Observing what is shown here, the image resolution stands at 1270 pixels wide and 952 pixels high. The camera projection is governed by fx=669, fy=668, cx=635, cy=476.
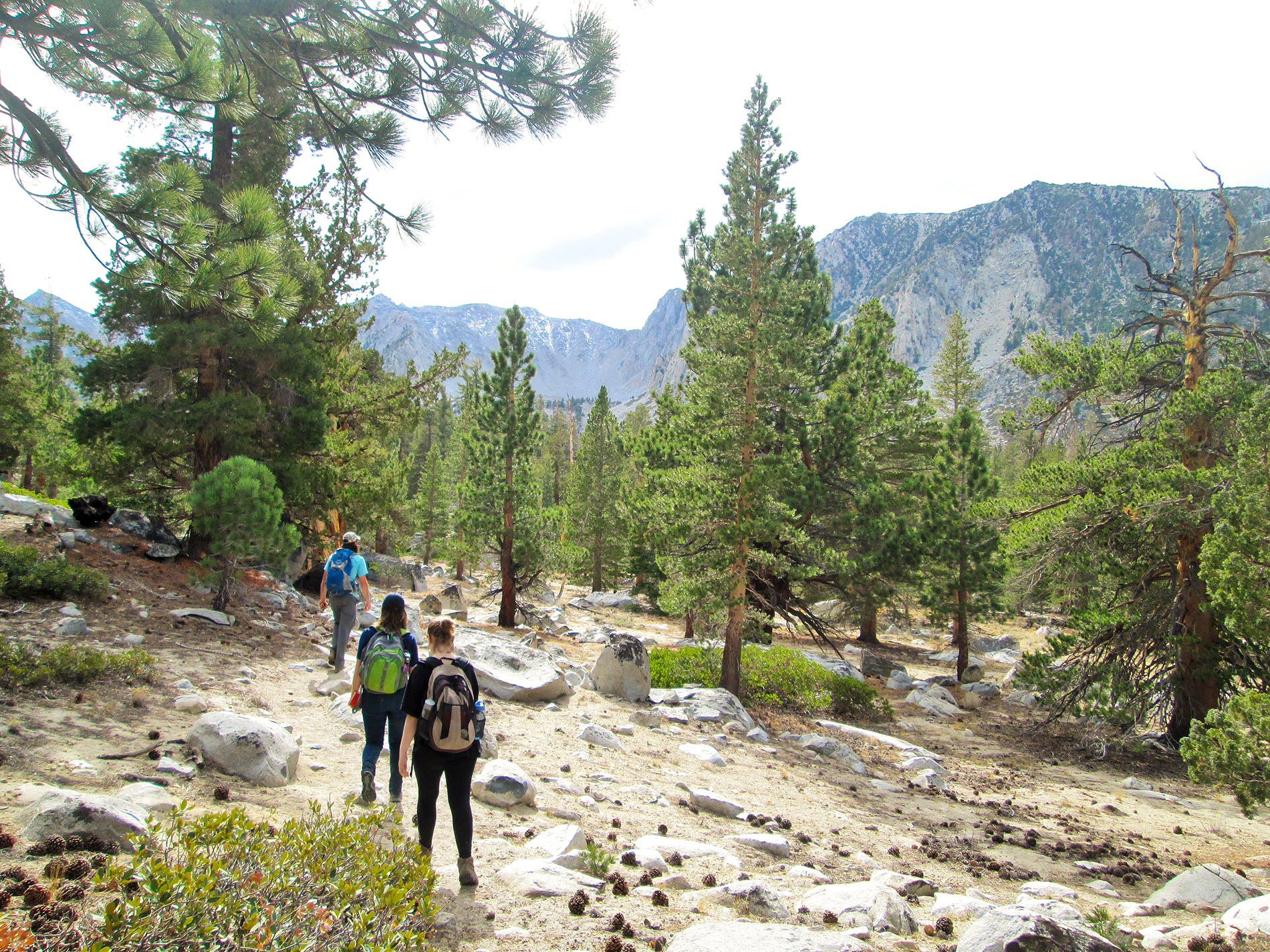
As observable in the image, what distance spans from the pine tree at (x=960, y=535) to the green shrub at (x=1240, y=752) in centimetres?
1163

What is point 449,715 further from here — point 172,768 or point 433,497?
point 433,497

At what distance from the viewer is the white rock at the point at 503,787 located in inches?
232

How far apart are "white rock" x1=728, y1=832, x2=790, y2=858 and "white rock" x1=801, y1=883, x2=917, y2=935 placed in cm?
111

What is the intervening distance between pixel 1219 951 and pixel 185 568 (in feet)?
47.3

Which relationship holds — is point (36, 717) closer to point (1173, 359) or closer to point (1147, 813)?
point (1147, 813)

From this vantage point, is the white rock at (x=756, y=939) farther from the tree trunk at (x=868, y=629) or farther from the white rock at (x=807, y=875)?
the tree trunk at (x=868, y=629)

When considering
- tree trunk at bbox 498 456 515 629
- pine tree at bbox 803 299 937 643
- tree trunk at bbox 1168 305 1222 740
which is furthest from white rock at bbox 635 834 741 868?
tree trunk at bbox 498 456 515 629

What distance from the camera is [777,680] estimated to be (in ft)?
45.1

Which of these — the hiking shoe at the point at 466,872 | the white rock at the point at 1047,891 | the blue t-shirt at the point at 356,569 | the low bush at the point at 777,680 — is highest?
the blue t-shirt at the point at 356,569

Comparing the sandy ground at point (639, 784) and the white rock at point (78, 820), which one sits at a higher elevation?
the white rock at point (78, 820)

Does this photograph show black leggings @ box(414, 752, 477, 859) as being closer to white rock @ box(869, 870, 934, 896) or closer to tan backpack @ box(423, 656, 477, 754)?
tan backpack @ box(423, 656, 477, 754)

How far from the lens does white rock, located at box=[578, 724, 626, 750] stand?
880 centimetres

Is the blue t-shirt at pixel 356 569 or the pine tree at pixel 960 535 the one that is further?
the pine tree at pixel 960 535

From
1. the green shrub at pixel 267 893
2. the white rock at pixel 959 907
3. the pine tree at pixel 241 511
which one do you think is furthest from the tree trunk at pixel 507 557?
the green shrub at pixel 267 893
